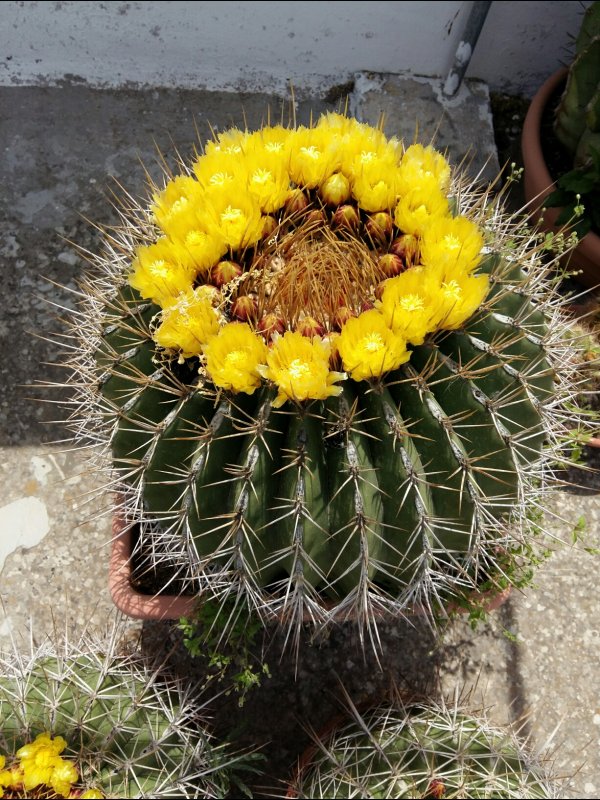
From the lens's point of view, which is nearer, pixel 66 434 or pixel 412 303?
Result: pixel 412 303

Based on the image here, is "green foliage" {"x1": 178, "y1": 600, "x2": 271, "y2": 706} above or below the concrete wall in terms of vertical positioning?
below

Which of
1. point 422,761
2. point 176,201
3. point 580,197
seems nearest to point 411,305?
point 176,201

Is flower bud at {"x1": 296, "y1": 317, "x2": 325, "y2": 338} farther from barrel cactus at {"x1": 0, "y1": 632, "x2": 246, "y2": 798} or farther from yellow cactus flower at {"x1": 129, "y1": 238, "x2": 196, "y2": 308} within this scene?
barrel cactus at {"x1": 0, "y1": 632, "x2": 246, "y2": 798}

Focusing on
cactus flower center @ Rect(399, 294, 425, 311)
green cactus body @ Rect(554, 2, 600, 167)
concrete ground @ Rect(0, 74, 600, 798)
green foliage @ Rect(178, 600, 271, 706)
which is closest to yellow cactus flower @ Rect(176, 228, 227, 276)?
cactus flower center @ Rect(399, 294, 425, 311)

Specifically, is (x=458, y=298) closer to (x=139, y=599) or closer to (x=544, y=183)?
(x=139, y=599)

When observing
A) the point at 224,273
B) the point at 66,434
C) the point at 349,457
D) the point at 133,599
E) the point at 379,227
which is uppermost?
the point at 379,227

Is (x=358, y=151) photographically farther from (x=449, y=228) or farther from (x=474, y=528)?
(x=474, y=528)
